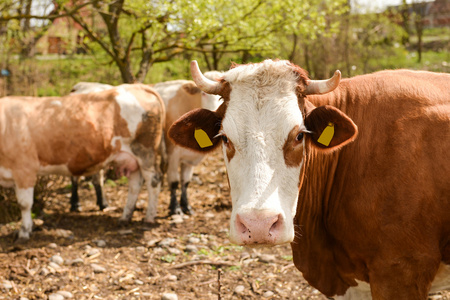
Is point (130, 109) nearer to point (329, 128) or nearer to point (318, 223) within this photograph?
point (318, 223)

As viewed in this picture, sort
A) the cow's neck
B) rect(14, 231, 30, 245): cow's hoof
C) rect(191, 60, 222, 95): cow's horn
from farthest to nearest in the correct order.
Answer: rect(14, 231, 30, 245): cow's hoof, the cow's neck, rect(191, 60, 222, 95): cow's horn

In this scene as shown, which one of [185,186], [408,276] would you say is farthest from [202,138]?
[185,186]

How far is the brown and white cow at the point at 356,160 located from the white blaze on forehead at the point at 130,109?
392 centimetres

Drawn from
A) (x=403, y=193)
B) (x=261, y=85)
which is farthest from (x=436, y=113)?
(x=261, y=85)

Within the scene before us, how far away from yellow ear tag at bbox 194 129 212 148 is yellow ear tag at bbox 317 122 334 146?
83 cm

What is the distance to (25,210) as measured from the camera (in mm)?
6383

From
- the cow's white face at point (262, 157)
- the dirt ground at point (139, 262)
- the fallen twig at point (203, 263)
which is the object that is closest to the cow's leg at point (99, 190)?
the dirt ground at point (139, 262)

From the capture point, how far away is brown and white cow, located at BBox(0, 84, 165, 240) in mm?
6445

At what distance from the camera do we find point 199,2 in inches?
307

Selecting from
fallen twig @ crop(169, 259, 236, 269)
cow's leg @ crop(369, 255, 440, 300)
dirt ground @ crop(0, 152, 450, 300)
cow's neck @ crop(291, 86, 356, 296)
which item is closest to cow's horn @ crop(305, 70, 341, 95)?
cow's neck @ crop(291, 86, 356, 296)

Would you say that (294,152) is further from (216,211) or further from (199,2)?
(199,2)

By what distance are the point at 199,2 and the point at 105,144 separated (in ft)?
9.90

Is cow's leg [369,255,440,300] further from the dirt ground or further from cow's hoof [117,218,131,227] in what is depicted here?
cow's hoof [117,218,131,227]

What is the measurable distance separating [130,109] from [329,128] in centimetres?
471
